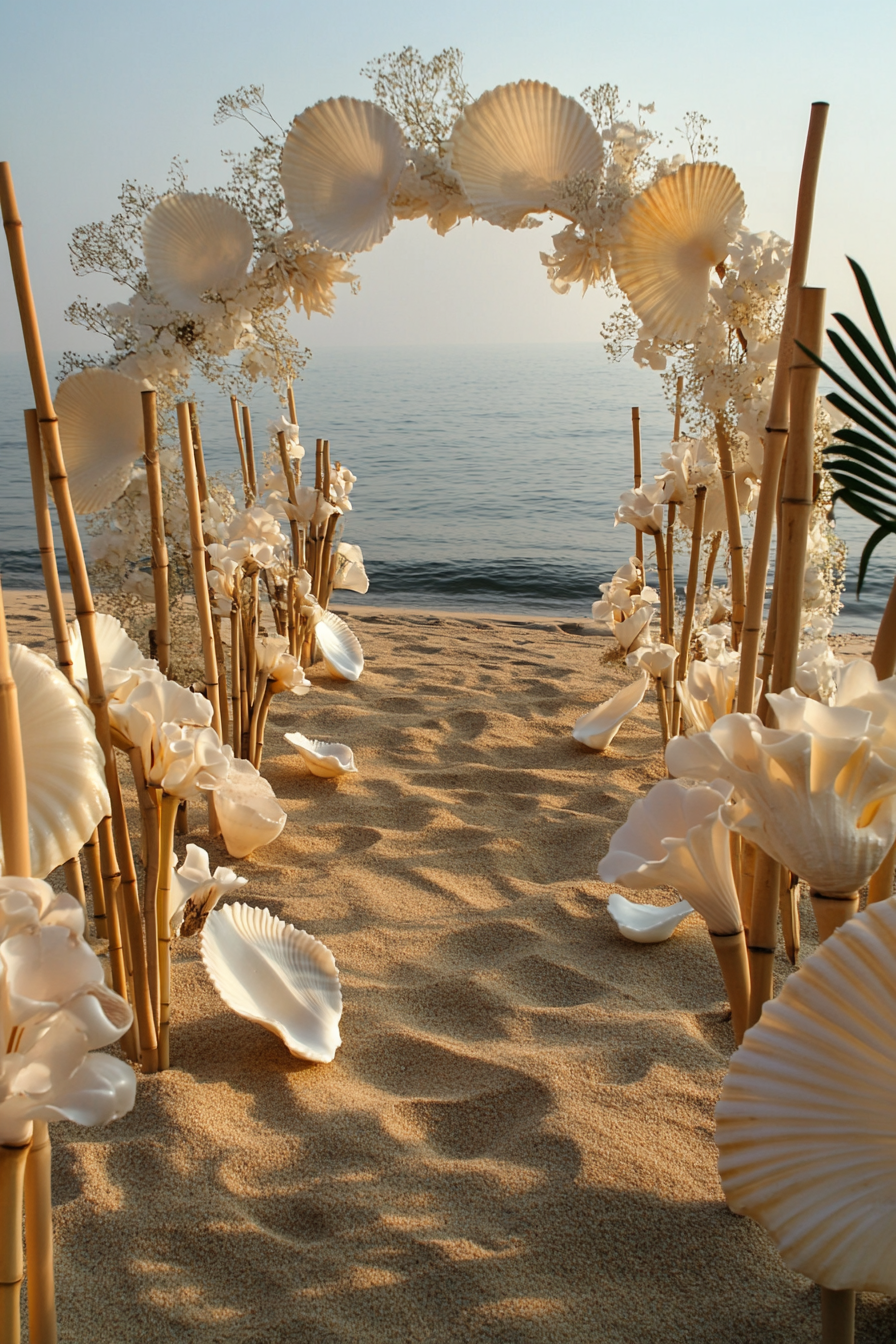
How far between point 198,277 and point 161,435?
1.58ft

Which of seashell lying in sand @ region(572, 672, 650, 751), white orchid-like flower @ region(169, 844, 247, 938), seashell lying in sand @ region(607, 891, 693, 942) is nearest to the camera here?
white orchid-like flower @ region(169, 844, 247, 938)

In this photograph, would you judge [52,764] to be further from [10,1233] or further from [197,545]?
[197,545]

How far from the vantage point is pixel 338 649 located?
3277 millimetres

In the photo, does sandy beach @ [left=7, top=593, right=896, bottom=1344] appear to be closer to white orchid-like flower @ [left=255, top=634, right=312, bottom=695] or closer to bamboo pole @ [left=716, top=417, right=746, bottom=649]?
white orchid-like flower @ [left=255, top=634, right=312, bottom=695]

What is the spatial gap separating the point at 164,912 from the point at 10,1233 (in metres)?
0.55

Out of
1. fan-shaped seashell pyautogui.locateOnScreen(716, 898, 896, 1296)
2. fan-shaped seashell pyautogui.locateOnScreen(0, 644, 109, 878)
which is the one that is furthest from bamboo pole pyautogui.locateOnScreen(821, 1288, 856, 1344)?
fan-shaped seashell pyautogui.locateOnScreen(0, 644, 109, 878)

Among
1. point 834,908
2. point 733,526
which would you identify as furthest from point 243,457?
point 834,908

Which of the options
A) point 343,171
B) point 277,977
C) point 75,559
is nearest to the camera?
point 75,559

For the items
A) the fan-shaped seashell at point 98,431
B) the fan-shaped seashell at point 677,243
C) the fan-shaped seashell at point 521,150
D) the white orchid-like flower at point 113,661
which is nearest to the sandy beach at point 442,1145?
the white orchid-like flower at point 113,661

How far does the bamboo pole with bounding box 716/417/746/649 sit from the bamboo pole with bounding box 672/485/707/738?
0.29 metres

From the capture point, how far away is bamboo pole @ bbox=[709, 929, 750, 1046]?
2.70 feet

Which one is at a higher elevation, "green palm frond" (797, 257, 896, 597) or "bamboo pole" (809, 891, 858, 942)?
"green palm frond" (797, 257, 896, 597)

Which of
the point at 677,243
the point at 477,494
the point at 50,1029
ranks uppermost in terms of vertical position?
the point at 677,243

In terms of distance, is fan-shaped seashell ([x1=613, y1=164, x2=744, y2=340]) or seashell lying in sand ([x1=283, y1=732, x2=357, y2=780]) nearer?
fan-shaped seashell ([x1=613, y1=164, x2=744, y2=340])
